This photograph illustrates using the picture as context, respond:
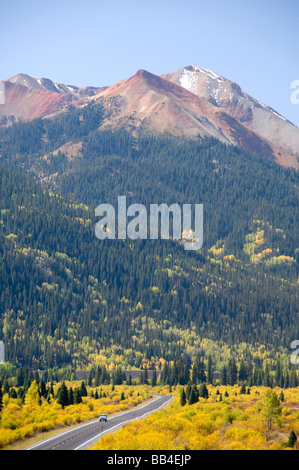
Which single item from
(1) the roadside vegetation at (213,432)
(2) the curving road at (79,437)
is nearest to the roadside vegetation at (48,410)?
(2) the curving road at (79,437)

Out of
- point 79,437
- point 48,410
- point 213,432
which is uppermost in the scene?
point 213,432

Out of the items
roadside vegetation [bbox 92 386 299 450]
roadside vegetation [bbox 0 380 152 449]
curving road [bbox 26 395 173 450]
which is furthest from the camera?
roadside vegetation [bbox 0 380 152 449]

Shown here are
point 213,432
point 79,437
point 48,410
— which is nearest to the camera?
point 213,432

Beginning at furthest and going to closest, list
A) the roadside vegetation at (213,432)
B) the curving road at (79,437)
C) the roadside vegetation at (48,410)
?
the roadside vegetation at (48,410) < the curving road at (79,437) < the roadside vegetation at (213,432)

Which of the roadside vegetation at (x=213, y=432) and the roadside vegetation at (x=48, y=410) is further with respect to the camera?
the roadside vegetation at (x=48, y=410)

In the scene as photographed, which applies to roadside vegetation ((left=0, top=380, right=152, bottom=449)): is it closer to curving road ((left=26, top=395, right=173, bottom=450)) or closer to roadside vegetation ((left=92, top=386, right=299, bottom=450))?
curving road ((left=26, top=395, right=173, bottom=450))

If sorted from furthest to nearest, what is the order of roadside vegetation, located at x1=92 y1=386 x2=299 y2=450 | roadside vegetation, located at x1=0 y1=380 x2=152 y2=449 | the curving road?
roadside vegetation, located at x1=0 y1=380 x2=152 y2=449
the curving road
roadside vegetation, located at x1=92 y1=386 x2=299 y2=450

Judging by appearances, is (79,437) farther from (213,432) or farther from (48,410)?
(48,410)

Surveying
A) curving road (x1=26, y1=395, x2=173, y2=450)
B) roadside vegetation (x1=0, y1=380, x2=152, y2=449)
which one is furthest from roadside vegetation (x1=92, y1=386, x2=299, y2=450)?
roadside vegetation (x1=0, y1=380, x2=152, y2=449)

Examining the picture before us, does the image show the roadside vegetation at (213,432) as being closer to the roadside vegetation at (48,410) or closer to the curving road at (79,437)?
the curving road at (79,437)

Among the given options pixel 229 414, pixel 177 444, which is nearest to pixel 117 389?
pixel 229 414

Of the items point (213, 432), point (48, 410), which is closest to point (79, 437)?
point (213, 432)

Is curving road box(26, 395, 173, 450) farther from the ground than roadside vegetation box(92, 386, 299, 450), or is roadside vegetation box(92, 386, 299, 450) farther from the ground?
roadside vegetation box(92, 386, 299, 450)
